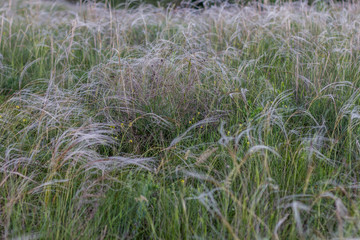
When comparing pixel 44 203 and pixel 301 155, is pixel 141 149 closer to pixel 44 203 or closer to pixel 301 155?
pixel 44 203

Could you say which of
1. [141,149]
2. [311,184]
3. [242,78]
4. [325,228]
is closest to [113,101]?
[141,149]

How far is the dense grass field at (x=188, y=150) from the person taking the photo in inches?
63.0

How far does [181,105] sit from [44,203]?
1.13 meters

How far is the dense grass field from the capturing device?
1600mm

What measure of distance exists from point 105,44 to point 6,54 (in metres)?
0.95

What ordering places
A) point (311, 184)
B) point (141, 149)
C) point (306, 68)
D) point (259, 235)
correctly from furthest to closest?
point (306, 68)
point (141, 149)
point (311, 184)
point (259, 235)

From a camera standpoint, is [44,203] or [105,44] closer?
[44,203]

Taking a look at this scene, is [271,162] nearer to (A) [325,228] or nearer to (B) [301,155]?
(B) [301,155]

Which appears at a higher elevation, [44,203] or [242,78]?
[242,78]

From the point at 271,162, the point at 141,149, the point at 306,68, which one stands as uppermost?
the point at 306,68

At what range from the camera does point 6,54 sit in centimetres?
375

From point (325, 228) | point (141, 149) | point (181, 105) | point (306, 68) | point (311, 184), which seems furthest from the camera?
point (306, 68)

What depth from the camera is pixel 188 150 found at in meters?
1.84

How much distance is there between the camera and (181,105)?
254cm
